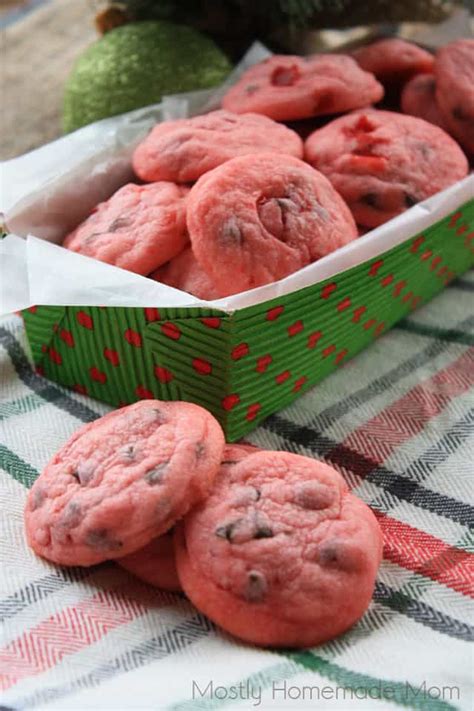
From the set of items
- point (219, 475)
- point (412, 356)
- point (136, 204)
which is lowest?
point (412, 356)

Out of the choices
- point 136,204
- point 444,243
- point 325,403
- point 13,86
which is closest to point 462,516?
point 325,403

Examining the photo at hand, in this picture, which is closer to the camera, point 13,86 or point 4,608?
point 4,608

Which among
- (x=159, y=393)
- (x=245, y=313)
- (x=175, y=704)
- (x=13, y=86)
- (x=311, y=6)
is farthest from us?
(x=13, y=86)

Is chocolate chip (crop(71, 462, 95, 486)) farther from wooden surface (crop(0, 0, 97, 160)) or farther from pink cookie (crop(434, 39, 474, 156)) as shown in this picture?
wooden surface (crop(0, 0, 97, 160))

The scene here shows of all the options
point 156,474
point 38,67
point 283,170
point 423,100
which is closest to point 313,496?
point 156,474

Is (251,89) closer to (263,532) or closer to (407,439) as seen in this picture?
(407,439)

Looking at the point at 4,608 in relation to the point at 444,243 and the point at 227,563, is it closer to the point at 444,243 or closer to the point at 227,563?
the point at 227,563

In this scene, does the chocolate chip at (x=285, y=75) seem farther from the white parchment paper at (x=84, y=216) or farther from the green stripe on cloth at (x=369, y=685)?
the green stripe on cloth at (x=369, y=685)

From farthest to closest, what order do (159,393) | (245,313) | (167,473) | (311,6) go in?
(311,6) → (159,393) → (245,313) → (167,473)
